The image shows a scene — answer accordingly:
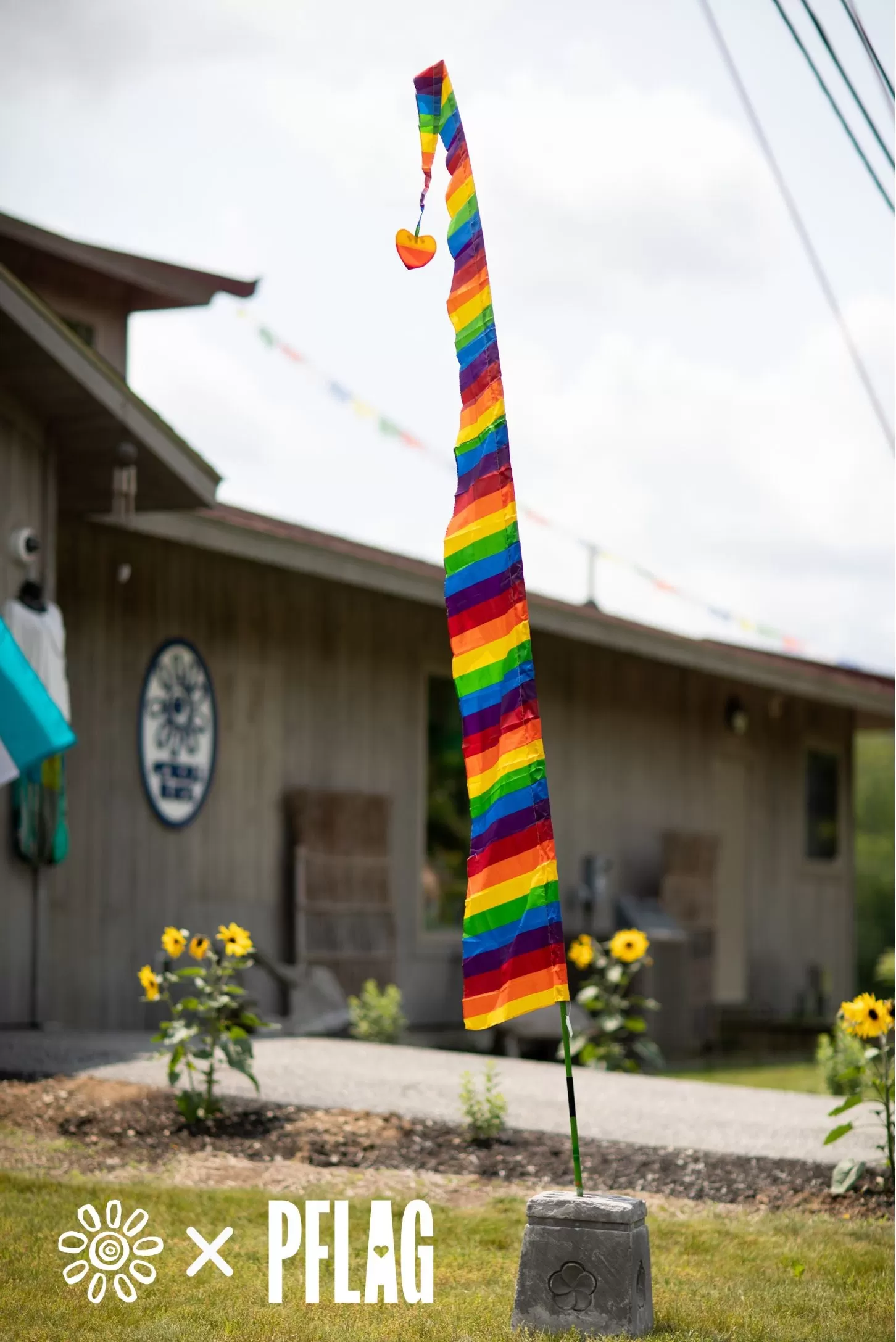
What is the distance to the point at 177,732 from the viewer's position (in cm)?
985

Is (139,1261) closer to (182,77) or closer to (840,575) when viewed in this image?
(182,77)

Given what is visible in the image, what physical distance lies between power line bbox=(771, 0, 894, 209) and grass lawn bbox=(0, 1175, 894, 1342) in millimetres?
4616

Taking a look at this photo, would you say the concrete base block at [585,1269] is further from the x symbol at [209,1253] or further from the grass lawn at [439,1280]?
the x symbol at [209,1253]

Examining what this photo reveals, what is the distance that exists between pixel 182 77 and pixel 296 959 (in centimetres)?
517

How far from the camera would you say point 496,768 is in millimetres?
4191

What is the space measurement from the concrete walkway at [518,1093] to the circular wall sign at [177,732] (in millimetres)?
1731

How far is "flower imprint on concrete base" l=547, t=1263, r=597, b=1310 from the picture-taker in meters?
3.97

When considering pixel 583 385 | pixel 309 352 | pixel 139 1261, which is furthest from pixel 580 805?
pixel 583 385

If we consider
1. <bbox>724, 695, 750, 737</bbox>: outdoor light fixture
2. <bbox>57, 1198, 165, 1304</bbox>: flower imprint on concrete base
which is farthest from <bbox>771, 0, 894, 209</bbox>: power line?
<bbox>724, 695, 750, 737</bbox>: outdoor light fixture

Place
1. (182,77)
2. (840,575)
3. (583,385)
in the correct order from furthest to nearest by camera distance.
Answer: (840,575)
(583,385)
(182,77)

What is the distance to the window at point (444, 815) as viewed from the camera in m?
11.6

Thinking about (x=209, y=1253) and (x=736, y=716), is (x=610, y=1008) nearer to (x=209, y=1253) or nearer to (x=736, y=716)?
(x=209, y=1253)

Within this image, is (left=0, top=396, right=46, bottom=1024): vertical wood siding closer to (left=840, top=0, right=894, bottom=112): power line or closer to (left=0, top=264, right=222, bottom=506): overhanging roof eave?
(left=0, top=264, right=222, bottom=506): overhanging roof eave

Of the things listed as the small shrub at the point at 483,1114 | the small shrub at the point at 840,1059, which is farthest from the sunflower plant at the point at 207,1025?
the small shrub at the point at 840,1059
